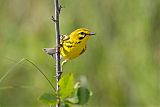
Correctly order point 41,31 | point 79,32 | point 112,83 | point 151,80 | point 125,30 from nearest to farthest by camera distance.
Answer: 1. point 79,32
2. point 151,80
3. point 125,30
4. point 112,83
5. point 41,31

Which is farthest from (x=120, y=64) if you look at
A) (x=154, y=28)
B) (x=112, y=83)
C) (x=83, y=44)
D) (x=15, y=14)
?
(x=83, y=44)

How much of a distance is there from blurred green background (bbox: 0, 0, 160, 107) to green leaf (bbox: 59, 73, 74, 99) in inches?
139

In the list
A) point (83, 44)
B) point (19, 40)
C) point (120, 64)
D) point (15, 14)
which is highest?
point (15, 14)

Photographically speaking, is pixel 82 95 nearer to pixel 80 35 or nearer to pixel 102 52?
pixel 80 35

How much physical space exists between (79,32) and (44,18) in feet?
9.99

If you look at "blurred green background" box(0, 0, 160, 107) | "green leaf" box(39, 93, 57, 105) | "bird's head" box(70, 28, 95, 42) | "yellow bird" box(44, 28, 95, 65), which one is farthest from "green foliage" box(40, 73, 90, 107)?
"blurred green background" box(0, 0, 160, 107)

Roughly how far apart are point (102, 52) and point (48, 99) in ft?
13.9

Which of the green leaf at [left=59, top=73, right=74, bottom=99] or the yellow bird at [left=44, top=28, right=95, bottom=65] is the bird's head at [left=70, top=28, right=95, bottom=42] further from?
the green leaf at [left=59, top=73, right=74, bottom=99]

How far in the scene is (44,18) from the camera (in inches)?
246

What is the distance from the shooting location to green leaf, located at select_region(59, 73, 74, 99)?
1377 mm

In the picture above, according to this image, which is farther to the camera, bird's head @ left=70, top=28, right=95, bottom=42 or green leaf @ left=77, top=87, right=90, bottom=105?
bird's head @ left=70, top=28, right=95, bottom=42

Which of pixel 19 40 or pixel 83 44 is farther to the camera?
pixel 19 40

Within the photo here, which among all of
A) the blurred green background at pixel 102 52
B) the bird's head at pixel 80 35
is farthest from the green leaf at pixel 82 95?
the blurred green background at pixel 102 52

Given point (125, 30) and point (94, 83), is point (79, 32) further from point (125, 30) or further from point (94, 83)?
point (94, 83)
